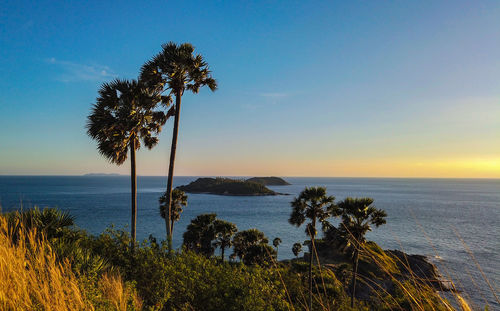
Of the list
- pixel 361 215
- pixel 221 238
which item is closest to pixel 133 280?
pixel 361 215

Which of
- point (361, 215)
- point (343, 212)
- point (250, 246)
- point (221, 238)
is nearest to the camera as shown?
point (361, 215)

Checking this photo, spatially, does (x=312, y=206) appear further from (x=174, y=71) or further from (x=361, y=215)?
(x=174, y=71)

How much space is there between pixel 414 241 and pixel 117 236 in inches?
2545

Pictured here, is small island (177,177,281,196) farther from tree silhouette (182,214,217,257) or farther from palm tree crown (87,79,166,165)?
palm tree crown (87,79,166,165)

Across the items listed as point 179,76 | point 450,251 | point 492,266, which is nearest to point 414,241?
point 450,251

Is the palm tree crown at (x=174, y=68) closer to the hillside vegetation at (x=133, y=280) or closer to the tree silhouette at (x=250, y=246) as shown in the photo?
the hillside vegetation at (x=133, y=280)

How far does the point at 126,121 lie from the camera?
16.3 meters

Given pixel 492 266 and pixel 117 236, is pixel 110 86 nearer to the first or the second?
pixel 117 236

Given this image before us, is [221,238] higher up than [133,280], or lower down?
lower down

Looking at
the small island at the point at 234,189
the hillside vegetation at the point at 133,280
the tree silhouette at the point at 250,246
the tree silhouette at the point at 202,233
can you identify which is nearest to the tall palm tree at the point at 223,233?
the tree silhouette at the point at 202,233

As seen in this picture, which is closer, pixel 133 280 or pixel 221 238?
pixel 133 280

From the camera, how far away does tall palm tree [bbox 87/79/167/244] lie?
52.0 feet

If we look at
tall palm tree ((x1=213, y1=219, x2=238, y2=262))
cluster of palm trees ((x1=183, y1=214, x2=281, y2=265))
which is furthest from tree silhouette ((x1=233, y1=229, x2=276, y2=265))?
tall palm tree ((x1=213, y1=219, x2=238, y2=262))

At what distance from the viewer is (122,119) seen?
53.2 ft
